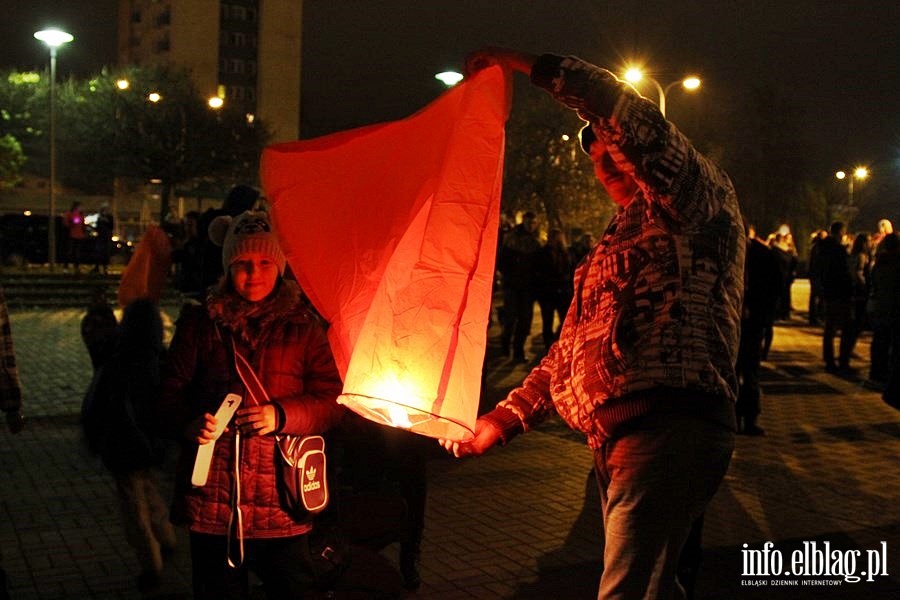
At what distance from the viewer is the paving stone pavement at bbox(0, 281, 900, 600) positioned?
19.3 ft

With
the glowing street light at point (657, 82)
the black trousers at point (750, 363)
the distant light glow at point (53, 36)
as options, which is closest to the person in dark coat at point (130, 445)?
the black trousers at point (750, 363)

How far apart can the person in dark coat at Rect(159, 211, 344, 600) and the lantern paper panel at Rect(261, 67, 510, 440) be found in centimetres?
39

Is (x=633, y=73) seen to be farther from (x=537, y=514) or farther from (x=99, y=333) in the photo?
(x=99, y=333)

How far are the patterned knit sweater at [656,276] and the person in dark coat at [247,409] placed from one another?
145cm

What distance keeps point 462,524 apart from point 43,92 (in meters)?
55.6

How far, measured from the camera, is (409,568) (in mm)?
5680

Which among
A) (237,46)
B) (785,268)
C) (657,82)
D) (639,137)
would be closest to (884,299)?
(785,268)

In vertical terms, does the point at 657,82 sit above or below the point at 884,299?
above

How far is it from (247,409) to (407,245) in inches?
39.4

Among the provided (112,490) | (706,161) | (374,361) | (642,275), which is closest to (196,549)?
(374,361)

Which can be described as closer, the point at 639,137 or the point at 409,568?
the point at 639,137

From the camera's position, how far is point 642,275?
9.45 ft

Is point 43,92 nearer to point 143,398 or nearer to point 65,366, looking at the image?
point 65,366

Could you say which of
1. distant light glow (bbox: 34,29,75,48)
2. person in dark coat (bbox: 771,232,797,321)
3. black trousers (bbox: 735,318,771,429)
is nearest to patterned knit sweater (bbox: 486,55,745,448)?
black trousers (bbox: 735,318,771,429)
